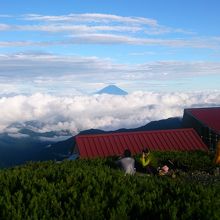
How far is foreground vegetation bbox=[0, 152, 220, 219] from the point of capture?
9.80m

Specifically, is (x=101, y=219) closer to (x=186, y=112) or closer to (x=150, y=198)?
(x=150, y=198)

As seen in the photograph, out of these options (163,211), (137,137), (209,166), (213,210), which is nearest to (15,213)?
(163,211)

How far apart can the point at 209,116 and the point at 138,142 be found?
11372 millimetres

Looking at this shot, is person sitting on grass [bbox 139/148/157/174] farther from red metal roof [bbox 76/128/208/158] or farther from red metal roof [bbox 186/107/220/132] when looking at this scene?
red metal roof [bbox 186/107/220/132]

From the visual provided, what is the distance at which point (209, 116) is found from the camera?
39.4 m

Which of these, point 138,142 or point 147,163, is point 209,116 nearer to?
point 138,142

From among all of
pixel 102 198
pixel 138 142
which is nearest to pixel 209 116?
pixel 138 142

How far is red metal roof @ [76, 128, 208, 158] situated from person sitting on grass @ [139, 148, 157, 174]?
7608 millimetres

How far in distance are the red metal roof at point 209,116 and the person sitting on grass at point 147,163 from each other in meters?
16.0

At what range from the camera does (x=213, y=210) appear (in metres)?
9.69

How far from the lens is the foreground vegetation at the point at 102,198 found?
9.80m

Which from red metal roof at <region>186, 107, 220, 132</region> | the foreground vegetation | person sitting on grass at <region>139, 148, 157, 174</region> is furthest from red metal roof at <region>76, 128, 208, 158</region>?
the foreground vegetation

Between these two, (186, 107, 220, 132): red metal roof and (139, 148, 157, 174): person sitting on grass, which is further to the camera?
(186, 107, 220, 132): red metal roof

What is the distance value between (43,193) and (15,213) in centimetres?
151
